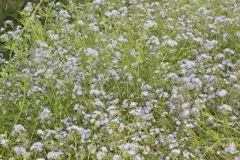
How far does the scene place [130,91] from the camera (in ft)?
12.3

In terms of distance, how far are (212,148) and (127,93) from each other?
3.00 feet

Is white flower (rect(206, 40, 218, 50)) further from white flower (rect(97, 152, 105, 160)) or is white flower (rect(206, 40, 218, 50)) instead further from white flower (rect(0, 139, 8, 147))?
white flower (rect(0, 139, 8, 147))

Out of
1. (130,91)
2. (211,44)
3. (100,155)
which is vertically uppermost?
(211,44)

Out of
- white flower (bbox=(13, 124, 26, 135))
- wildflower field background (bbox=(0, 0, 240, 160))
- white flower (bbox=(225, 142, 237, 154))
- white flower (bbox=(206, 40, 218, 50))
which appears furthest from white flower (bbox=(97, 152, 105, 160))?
white flower (bbox=(206, 40, 218, 50))

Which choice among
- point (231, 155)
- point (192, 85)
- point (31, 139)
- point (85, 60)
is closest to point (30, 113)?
point (31, 139)

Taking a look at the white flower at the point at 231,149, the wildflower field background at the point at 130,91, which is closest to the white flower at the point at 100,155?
the wildflower field background at the point at 130,91

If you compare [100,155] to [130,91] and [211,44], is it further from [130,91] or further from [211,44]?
[211,44]

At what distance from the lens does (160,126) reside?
11.3ft

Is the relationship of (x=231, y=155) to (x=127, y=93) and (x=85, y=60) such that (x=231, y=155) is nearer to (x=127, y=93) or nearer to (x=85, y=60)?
(x=127, y=93)

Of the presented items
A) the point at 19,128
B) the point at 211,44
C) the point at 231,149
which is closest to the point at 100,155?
the point at 19,128

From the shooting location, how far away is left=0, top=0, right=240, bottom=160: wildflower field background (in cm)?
313

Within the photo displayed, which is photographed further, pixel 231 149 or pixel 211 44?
pixel 211 44

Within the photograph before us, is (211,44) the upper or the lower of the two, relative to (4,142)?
upper

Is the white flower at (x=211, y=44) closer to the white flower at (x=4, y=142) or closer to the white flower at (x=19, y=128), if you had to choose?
the white flower at (x=19, y=128)
